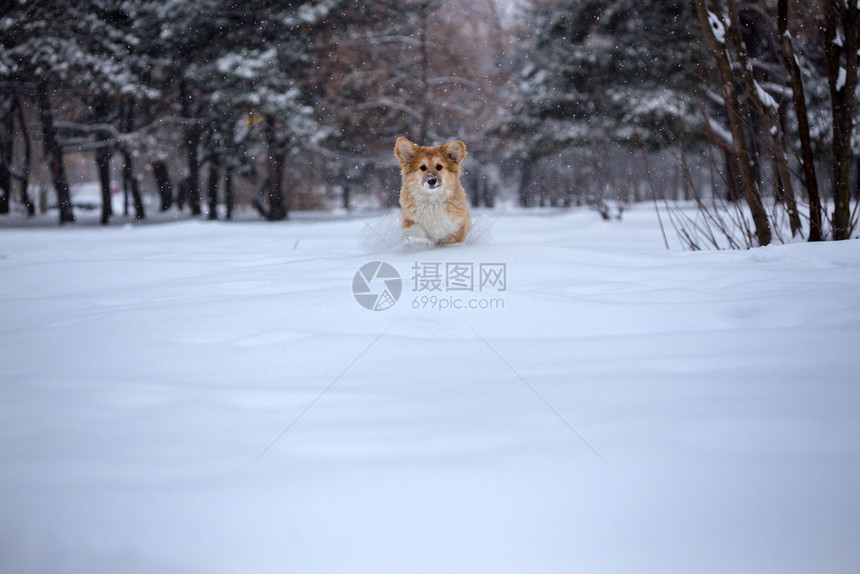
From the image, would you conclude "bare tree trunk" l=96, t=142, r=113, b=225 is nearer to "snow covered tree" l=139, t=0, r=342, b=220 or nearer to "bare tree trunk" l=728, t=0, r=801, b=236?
"snow covered tree" l=139, t=0, r=342, b=220

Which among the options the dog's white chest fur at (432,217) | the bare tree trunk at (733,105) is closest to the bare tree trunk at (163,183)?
the dog's white chest fur at (432,217)

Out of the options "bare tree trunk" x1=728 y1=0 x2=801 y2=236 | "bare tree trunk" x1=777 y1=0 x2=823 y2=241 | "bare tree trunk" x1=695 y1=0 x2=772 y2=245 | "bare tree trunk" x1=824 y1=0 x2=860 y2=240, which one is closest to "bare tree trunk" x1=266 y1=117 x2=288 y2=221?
"bare tree trunk" x1=695 y1=0 x2=772 y2=245

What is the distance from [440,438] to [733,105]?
385 cm

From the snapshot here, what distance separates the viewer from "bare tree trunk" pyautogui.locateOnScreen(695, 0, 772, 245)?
406cm

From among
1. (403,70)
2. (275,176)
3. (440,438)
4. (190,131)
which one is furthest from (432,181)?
(190,131)

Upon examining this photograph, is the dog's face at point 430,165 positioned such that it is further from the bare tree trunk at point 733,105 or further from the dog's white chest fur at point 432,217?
the bare tree trunk at point 733,105

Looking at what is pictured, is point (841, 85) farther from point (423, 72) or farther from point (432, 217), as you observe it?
point (423, 72)

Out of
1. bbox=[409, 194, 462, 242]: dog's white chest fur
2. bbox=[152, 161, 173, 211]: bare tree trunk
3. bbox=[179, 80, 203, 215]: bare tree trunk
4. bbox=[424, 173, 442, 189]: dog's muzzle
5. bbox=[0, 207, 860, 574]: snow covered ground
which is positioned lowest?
bbox=[0, 207, 860, 574]: snow covered ground

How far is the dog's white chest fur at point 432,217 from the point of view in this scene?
461cm

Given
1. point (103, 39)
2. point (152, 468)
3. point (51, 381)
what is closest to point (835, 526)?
point (152, 468)

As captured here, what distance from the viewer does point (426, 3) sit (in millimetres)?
13281

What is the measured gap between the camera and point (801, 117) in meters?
3.93

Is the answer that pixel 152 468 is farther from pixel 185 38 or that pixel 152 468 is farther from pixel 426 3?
pixel 185 38

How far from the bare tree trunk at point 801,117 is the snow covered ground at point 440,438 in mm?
1698
